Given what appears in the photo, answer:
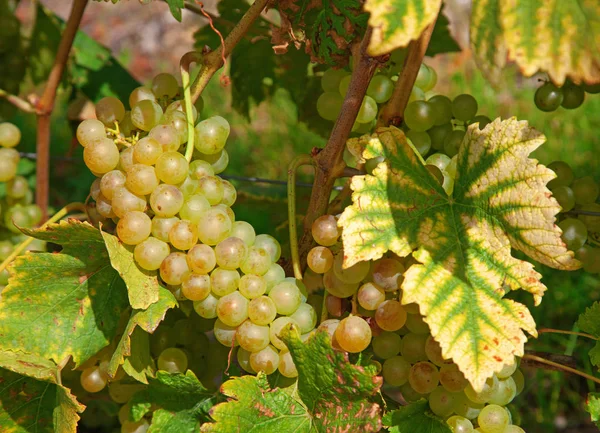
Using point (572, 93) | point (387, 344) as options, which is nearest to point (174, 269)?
point (387, 344)

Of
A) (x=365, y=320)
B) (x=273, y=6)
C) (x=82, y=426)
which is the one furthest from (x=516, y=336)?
(x=82, y=426)

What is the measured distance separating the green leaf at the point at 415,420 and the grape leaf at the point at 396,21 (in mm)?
407

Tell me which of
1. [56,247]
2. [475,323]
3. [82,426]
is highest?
[475,323]

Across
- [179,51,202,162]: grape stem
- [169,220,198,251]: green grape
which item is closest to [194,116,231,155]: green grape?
[179,51,202,162]: grape stem

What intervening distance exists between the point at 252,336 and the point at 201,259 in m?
0.11

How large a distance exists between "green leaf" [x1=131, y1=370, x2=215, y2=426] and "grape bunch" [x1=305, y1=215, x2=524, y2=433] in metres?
0.20

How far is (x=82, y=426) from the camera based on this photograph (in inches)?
57.6

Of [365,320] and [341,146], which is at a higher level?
[341,146]

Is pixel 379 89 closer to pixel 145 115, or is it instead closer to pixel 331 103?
pixel 331 103

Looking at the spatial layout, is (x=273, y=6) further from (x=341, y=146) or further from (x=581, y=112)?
(x=581, y=112)

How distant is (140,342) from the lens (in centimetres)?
87

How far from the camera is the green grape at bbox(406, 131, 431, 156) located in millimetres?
921

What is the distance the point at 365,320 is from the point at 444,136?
0.98 ft

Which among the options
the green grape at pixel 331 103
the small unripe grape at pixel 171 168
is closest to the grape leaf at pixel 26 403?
the small unripe grape at pixel 171 168
